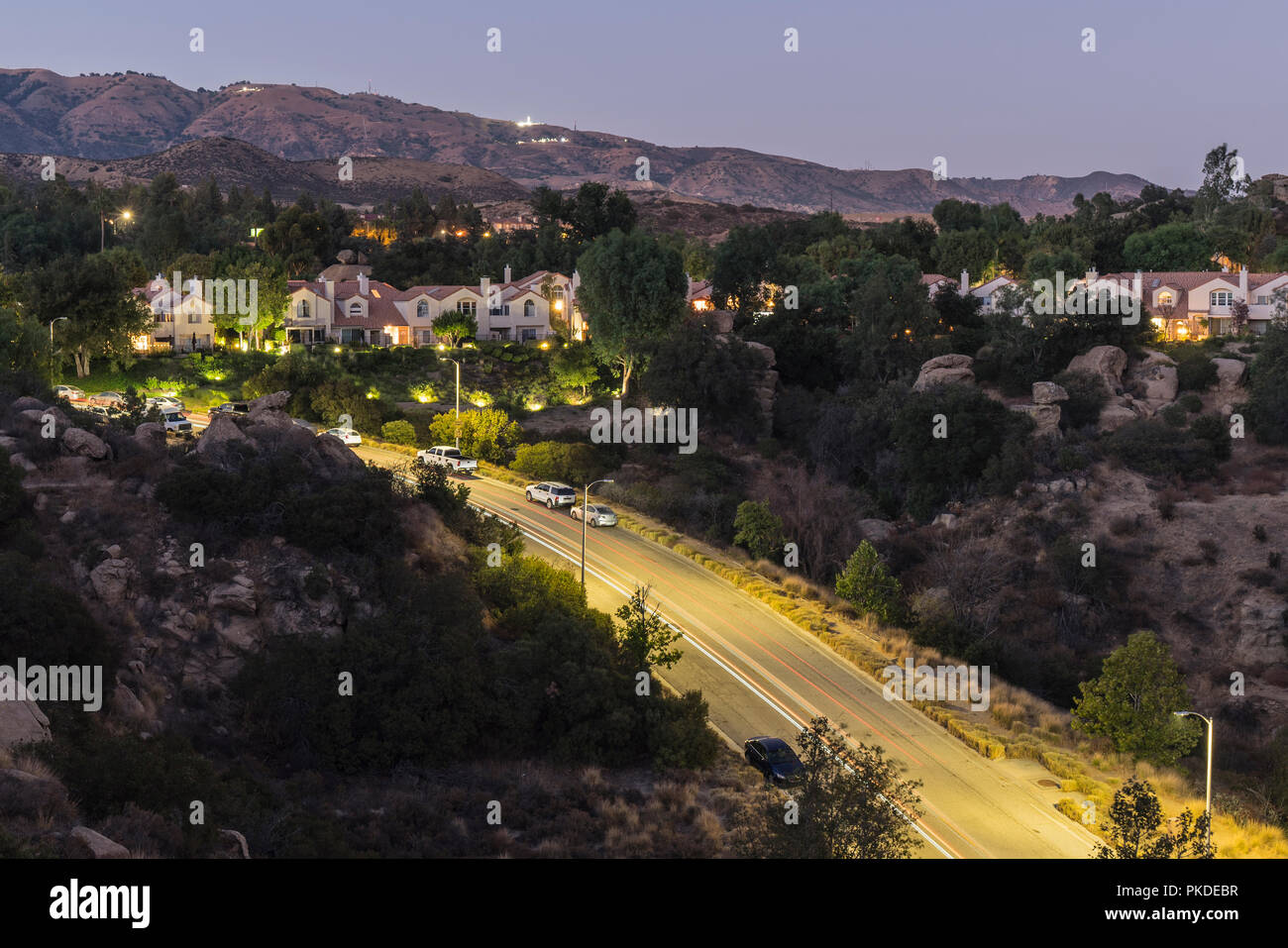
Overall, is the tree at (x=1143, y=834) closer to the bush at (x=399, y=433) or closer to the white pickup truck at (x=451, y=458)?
the white pickup truck at (x=451, y=458)

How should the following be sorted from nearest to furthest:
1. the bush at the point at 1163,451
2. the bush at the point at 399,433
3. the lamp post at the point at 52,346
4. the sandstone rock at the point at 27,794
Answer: the sandstone rock at the point at 27,794
the bush at the point at 1163,451
the lamp post at the point at 52,346
the bush at the point at 399,433

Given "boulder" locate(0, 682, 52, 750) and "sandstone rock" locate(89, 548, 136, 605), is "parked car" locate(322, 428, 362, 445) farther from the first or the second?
"boulder" locate(0, 682, 52, 750)

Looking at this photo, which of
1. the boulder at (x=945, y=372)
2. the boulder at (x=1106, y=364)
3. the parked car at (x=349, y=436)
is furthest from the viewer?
the boulder at (x=945, y=372)

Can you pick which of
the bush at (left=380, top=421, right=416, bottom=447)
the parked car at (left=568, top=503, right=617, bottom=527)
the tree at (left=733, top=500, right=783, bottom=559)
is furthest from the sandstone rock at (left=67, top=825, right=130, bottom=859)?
the bush at (left=380, top=421, right=416, bottom=447)

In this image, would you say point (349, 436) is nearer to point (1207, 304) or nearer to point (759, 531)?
point (759, 531)

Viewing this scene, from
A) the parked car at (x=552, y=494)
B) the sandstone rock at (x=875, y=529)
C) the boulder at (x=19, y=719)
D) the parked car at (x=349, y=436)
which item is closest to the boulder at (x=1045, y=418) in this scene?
the sandstone rock at (x=875, y=529)
